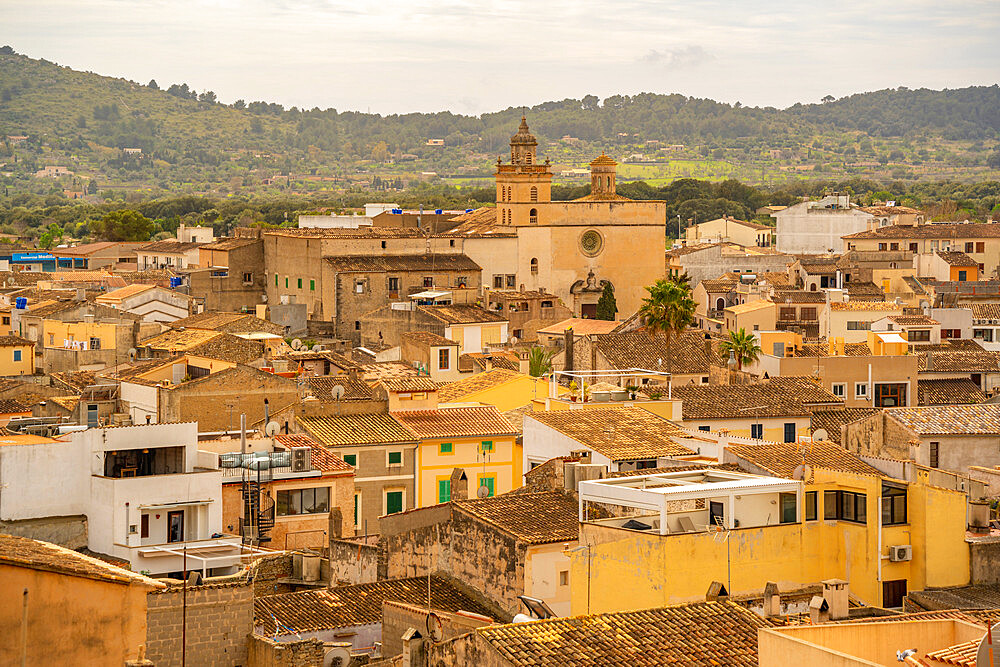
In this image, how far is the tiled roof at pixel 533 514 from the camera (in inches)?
581

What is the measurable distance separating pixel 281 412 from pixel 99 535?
26.4ft

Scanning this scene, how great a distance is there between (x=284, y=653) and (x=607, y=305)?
5447cm

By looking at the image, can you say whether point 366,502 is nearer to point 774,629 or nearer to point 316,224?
point 774,629

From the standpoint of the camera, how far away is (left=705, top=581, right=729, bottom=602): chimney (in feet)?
39.7

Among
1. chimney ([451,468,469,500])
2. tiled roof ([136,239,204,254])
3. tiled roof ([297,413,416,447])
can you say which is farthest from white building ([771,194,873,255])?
chimney ([451,468,469,500])

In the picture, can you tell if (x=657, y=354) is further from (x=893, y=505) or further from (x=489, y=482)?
(x=893, y=505)

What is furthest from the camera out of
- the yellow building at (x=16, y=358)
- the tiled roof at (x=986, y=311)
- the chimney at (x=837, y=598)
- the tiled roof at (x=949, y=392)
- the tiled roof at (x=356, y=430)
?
the tiled roof at (x=986, y=311)

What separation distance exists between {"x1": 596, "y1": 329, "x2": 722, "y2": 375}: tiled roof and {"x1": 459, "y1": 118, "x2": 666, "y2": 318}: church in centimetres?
2856

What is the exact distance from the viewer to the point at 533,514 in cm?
1562

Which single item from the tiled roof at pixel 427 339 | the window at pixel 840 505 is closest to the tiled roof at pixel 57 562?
the window at pixel 840 505

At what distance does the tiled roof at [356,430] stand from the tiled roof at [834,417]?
6225 mm

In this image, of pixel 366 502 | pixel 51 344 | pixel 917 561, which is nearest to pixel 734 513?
pixel 917 561

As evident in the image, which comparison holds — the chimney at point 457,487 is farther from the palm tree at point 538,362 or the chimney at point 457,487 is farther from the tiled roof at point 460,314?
the tiled roof at point 460,314

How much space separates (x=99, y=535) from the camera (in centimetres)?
1589
